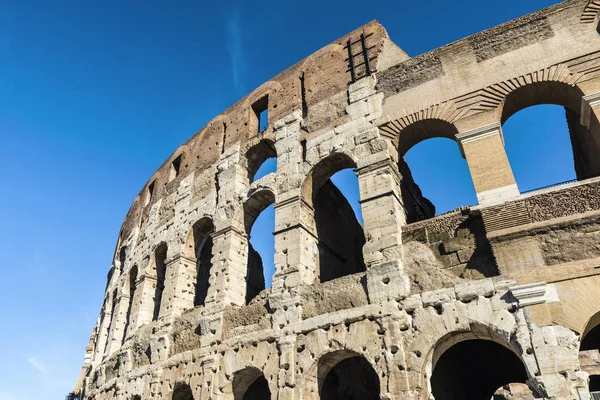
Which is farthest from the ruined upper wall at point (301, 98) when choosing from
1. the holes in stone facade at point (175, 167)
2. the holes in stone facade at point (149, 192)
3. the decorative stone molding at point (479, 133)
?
the decorative stone molding at point (479, 133)

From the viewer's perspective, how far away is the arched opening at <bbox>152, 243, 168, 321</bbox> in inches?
A: 487

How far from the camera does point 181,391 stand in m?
9.35

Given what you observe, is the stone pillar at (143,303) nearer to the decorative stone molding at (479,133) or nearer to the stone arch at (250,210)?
the stone arch at (250,210)

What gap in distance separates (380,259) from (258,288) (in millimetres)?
6874

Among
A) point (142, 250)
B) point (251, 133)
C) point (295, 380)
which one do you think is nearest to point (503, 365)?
point (295, 380)

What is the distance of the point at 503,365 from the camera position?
9469 mm

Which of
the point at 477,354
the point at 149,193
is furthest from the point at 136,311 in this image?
the point at 477,354

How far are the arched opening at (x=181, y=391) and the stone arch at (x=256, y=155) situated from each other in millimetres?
4879

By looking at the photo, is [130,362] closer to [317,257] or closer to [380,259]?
[317,257]

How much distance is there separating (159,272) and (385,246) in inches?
300

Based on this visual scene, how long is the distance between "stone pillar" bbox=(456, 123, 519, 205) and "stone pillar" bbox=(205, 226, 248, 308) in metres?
A: 5.15

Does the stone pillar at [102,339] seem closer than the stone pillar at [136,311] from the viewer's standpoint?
No

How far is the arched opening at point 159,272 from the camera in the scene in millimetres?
12367

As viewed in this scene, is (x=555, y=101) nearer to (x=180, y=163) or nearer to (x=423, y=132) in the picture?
(x=423, y=132)
